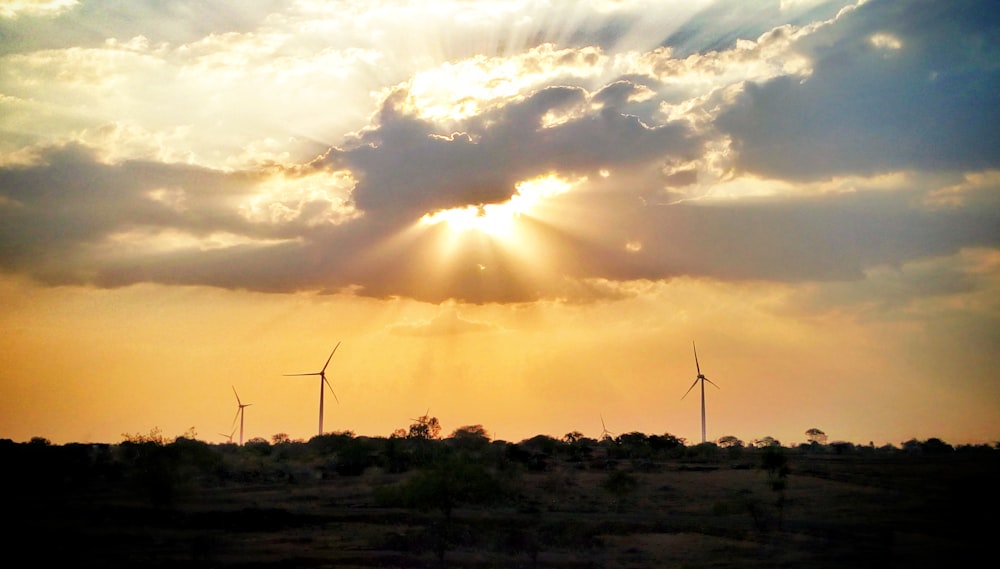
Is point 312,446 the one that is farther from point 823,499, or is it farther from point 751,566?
point 751,566

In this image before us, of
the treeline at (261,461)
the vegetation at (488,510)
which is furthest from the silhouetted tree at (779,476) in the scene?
the treeline at (261,461)

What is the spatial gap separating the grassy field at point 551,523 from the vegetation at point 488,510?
30cm

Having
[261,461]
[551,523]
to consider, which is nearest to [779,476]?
[551,523]

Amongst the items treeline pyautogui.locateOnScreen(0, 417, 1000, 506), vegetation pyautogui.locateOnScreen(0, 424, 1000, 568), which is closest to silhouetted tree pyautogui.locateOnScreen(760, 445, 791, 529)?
vegetation pyautogui.locateOnScreen(0, 424, 1000, 568)

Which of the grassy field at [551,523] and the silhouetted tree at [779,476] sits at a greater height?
the silhouetted tree at [779,476]

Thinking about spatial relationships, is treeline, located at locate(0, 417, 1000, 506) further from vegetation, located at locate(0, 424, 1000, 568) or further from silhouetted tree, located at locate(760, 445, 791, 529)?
silhouetted tree, located at locate(760, 445, 791, 529)

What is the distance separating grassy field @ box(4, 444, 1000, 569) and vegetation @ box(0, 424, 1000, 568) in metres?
0.30

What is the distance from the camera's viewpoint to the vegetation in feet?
241

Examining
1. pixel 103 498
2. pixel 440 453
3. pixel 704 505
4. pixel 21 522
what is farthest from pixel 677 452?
pixel 21 522

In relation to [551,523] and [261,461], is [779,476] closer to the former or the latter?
[551,523]

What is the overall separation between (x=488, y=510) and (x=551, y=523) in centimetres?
1460

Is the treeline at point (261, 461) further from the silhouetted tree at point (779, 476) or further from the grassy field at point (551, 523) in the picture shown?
the silhouetted tree at point (779, 476)

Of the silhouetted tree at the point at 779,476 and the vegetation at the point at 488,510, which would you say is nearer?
the vegetation at the point at 488,510

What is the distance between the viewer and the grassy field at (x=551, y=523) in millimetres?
71625
